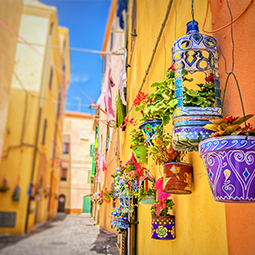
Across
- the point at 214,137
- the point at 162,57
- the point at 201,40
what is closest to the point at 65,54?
the point at 162,57

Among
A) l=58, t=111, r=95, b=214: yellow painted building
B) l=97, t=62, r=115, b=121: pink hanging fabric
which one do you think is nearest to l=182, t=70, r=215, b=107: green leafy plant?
l=58, t=111, r=95, b=214: yellow painted building

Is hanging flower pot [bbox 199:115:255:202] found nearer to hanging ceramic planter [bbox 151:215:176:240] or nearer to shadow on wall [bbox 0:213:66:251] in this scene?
hanging ceramic planter [bbox 151:215:176:240]

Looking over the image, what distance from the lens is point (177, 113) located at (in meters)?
1.03

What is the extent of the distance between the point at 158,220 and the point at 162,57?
1381 mm

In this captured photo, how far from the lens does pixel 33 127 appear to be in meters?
1.34

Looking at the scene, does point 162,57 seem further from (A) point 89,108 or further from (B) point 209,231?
(B) point 209,231

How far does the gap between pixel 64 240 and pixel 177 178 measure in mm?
938

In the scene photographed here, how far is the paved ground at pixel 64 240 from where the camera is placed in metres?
1.38

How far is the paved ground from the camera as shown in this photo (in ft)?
4.51

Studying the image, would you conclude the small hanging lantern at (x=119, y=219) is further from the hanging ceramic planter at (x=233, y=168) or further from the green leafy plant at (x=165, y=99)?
the hanging ceramic planter at (x=233, y=168)

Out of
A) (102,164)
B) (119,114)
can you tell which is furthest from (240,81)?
(119,114)

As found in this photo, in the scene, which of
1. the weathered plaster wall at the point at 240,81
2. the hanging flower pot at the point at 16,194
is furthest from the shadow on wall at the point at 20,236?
the weathered plaster wall at the point at 240,81

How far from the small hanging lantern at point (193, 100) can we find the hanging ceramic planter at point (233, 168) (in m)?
0.19

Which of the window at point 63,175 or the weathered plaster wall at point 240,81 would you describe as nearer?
the weathered plaster wall at point 240,81
